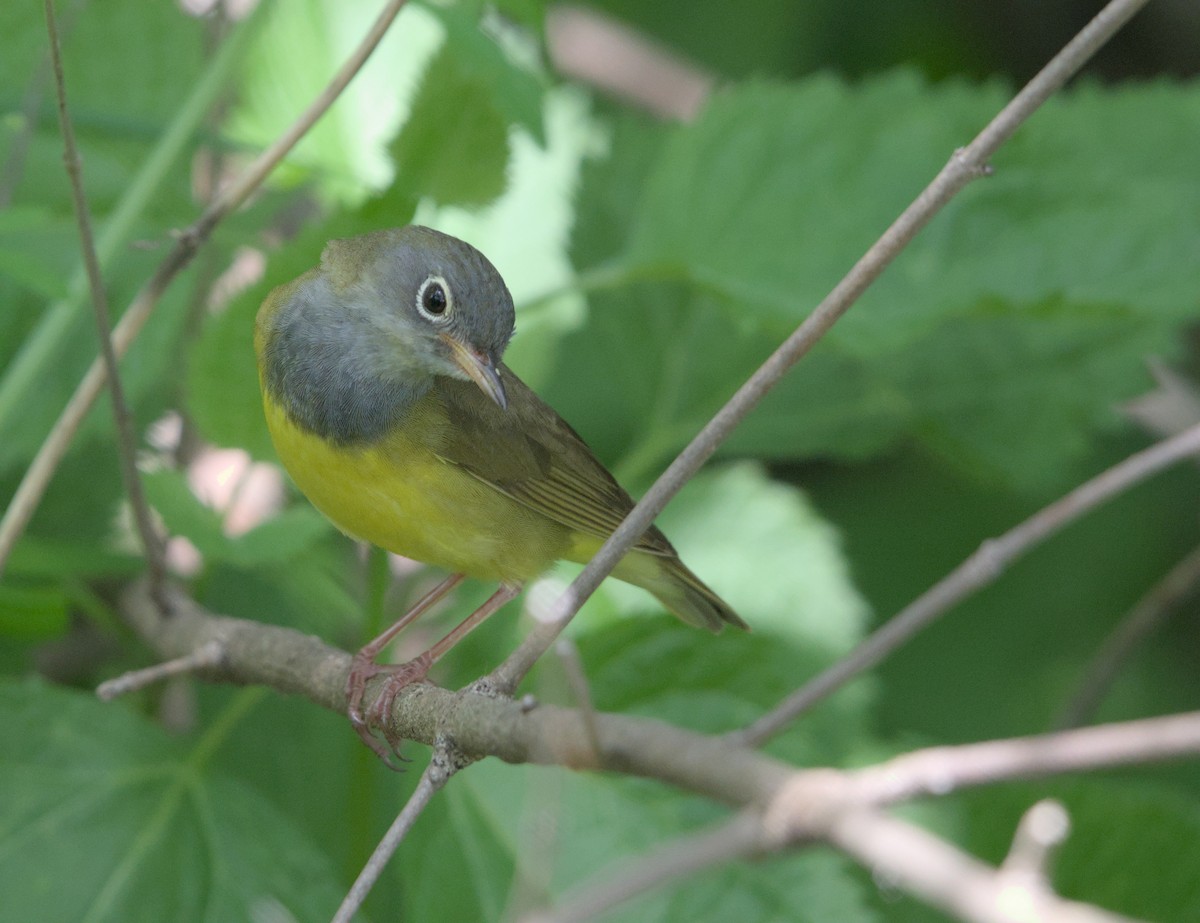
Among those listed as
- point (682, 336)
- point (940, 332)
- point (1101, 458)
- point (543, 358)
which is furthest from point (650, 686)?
point (1101, 458)

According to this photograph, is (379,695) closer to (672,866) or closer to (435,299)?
(435,299)

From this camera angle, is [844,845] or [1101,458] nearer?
[844,845]

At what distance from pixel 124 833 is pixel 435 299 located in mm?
1333

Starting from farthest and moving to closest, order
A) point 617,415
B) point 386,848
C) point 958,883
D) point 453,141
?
point 617,415, point 453,141, point 386,848, point 958,883

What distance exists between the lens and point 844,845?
3.09ft

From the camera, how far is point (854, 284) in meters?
1.61

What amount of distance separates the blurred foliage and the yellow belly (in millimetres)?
128

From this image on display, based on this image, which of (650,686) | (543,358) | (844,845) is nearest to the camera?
(844,845)

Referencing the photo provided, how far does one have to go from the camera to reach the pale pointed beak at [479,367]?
8.84 feet

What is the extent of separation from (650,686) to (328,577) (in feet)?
3.07

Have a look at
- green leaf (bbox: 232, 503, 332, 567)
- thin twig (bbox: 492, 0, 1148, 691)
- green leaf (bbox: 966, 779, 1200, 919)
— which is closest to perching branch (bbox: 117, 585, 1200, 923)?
thin twig (bbox: 492, 0, 1148, 691)

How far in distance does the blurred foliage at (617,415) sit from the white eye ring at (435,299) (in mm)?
178

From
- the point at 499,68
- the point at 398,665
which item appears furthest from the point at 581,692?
the point at 398,665

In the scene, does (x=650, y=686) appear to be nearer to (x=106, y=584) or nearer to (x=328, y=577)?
(x=328, y=577)
